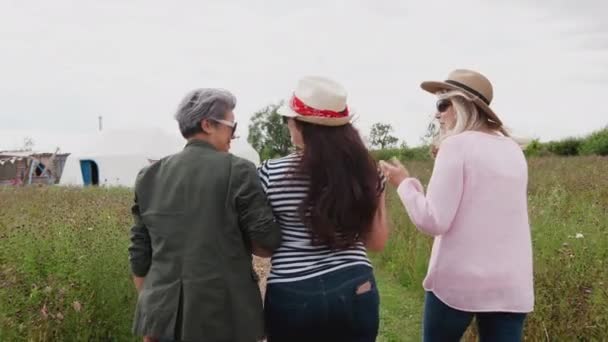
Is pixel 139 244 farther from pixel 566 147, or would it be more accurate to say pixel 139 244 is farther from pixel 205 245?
pixel 566 147

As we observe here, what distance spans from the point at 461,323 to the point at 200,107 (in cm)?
136

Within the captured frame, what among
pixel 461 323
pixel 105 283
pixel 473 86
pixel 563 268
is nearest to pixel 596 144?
pixel 563 268

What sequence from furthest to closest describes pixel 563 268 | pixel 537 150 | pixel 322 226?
pixel 537 150 < pixel 563 268 < pixel 322 226

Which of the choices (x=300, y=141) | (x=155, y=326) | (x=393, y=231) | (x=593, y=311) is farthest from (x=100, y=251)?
(x=393, y=231)

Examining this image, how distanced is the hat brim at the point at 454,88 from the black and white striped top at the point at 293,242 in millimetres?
756

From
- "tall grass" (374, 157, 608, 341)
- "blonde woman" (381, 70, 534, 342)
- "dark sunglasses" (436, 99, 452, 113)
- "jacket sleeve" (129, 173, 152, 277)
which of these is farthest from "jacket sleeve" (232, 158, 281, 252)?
"tall grass" (374, 157, 608, 341)

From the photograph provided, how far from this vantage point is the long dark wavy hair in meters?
2.38

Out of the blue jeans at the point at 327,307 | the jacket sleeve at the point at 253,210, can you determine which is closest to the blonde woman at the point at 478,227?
the blue jeans at the point at 327,307

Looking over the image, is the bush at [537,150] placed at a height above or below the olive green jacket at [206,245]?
below

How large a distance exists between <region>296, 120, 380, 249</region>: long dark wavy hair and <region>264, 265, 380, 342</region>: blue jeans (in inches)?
5.4

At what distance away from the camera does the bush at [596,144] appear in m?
31.5

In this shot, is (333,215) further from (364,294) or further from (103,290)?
(103,290)

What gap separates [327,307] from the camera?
2.37m

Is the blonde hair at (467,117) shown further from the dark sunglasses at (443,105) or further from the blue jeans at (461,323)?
the blue jeans at (461,323)
